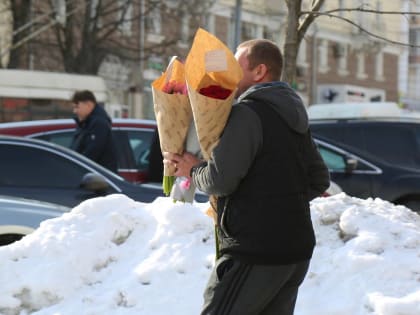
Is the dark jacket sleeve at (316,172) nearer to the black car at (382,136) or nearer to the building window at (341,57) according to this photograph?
the black car at (382,136)

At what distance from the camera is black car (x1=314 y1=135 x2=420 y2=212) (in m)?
9.66

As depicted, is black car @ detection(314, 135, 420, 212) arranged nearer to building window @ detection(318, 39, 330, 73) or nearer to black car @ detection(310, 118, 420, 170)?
black car @ detection(310, 118, 420, 170)

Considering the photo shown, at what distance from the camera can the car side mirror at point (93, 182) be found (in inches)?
265

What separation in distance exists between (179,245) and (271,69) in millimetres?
1737

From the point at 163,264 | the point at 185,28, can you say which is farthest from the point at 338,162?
the point at 185,28

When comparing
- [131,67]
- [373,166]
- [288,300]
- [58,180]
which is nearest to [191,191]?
[288,300]

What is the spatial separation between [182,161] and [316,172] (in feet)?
1.73

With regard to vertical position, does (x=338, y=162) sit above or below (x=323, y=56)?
below

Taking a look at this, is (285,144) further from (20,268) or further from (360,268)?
(20,268)

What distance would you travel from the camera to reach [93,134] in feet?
25.5

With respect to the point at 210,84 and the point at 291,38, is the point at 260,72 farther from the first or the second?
the point at 291,38

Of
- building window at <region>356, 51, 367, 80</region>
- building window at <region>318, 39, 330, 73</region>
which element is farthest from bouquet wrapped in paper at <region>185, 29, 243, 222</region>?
building window at <region>356, 51, 367, 80</region>

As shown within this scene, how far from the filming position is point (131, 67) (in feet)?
94.8

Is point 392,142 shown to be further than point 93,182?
Yes
